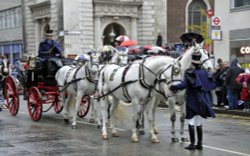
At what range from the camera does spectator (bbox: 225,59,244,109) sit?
16547mm

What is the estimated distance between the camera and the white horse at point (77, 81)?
1261 centimetres

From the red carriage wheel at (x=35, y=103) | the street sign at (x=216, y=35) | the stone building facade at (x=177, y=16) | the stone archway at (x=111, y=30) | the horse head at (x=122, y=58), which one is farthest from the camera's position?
the stone building facade at (x=177, y=16)

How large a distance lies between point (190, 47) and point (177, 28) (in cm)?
3840

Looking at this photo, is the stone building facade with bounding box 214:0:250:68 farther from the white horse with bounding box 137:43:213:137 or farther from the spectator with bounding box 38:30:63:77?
the white horse with bounding box 137:43:213:137

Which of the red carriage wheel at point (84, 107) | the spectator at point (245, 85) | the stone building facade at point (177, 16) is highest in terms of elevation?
the stone building facade at point (177, 16)

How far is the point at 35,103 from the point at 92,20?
87.3 feet

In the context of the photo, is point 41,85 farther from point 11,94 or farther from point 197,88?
point 197,88

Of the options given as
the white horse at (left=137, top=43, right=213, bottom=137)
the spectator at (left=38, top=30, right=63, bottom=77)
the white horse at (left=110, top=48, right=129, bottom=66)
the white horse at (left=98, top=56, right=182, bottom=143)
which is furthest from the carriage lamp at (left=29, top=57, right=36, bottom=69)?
the white horse at (left=137, top=43, right=213, bottom=137)

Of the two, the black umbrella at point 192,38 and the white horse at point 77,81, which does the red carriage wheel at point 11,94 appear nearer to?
the white horse at point 77,81

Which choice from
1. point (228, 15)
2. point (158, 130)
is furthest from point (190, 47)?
point (228, 15)

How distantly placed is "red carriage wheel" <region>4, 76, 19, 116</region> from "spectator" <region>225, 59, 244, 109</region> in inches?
300

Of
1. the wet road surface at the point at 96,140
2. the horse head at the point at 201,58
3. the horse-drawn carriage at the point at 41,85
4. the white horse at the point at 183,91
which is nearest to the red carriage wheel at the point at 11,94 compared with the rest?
the horse-drawn carriage at the point at 41,85

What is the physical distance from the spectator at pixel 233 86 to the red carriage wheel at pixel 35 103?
7.07 metres

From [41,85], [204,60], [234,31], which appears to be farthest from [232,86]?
[234,31]
